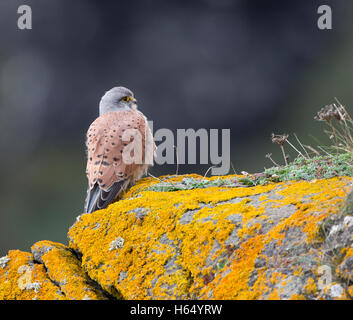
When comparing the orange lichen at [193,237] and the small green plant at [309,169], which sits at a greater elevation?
the small green plant at [309,169]

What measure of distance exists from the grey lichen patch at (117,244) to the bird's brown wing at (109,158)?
99 centimetres

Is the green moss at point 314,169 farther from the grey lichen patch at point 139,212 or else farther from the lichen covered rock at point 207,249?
the grey lichen patch at point 139,212

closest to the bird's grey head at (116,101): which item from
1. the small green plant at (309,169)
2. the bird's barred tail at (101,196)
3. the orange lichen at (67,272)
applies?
the bird's barred tail at (101,196)

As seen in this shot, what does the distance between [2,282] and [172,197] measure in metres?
1.38

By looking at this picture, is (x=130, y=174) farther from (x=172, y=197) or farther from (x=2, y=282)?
(x=2, y=282)

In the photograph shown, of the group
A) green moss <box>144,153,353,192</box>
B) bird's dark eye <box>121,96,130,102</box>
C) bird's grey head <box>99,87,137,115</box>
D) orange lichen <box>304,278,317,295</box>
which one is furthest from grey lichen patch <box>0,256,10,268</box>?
bird's dark eye <box>121,96,130,102</box>

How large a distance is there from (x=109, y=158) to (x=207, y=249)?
2.17 meters

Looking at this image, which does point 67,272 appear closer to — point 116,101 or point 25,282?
point 25,282

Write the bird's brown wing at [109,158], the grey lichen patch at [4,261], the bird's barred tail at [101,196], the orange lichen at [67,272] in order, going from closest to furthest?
1. the orange lichen at [67,272]
2. the grey lichen patch at [4,261]
3. the bird's barred tail at [101,196]
4. the bird's brown wing at [109,158]

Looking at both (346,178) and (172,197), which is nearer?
(346,178)

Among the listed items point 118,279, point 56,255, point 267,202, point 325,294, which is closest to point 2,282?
point 56,255

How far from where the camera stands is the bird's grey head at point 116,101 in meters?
5.76

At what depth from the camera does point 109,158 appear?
466 cm
